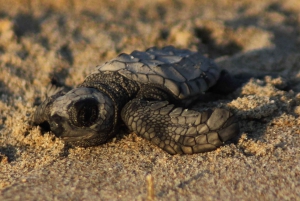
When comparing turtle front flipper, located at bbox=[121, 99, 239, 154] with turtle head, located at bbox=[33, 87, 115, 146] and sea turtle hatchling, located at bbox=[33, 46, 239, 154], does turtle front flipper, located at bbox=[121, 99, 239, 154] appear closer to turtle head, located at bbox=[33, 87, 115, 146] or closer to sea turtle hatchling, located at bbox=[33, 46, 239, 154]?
sea turtle hatchling, located at bbox=[33, 46, 239, 154]

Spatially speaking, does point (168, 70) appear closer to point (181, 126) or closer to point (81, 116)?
point (181, 126)

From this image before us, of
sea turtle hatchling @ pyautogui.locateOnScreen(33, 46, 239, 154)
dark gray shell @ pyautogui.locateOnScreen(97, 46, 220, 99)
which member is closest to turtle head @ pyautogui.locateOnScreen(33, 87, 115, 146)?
sea turtle hatchling @ pyautogui.locateOnScreen(33, 46, 239, 154)

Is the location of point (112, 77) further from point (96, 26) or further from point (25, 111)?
point (96, 26)

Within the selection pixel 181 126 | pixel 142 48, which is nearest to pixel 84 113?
pixel 181 126

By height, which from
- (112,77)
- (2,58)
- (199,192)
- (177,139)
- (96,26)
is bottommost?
(199,192)

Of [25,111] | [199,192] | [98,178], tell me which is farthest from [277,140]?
[25,111]

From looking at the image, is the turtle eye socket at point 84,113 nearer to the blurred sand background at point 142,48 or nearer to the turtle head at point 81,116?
the turtle head at point 81,116

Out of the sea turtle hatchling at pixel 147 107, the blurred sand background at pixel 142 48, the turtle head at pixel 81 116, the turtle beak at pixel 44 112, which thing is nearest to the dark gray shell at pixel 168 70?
the sea turtle hatchling at pixel 147 107
